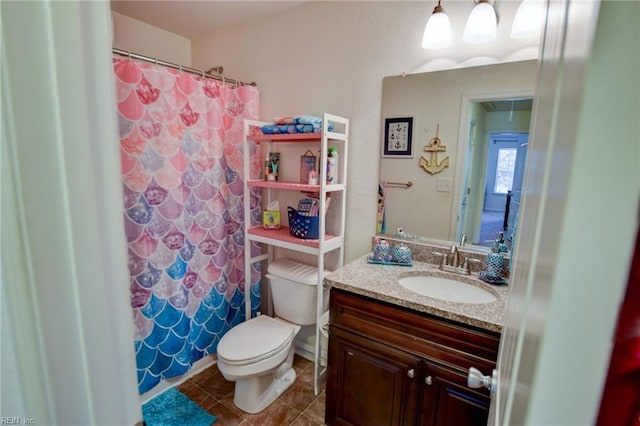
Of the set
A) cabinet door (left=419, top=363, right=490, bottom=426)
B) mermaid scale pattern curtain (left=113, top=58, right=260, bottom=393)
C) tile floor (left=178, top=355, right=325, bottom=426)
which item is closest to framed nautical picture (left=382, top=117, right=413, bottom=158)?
mermaid scale pattern curtain (left=113, top=58, right=260, bottom=393)

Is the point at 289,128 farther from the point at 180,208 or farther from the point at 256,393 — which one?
the point at 256,393

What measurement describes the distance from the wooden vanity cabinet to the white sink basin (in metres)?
0.23

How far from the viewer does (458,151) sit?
5.25 ft

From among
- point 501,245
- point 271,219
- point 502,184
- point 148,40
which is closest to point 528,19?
point 502,184

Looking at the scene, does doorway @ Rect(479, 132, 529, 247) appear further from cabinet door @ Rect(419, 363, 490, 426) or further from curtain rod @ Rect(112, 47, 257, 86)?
curtain rod @ Rect(112, 47, 257, 86)

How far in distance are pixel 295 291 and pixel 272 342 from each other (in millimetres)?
338

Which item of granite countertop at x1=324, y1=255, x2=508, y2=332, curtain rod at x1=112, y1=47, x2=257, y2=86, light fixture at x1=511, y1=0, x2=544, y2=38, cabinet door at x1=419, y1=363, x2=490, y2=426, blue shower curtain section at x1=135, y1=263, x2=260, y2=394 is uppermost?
light fixture at x1=511, y1=0, x2=544, y2=38

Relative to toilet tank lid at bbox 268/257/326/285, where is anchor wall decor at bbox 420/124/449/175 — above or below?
above

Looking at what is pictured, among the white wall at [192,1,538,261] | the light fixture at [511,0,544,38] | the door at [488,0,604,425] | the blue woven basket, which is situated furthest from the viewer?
the blue woven basket

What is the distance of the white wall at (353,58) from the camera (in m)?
1.56

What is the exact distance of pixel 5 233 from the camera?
1.11 ft

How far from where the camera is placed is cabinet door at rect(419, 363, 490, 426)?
116 cm

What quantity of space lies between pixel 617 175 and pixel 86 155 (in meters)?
0.53

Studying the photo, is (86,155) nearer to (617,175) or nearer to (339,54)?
(617,175)
